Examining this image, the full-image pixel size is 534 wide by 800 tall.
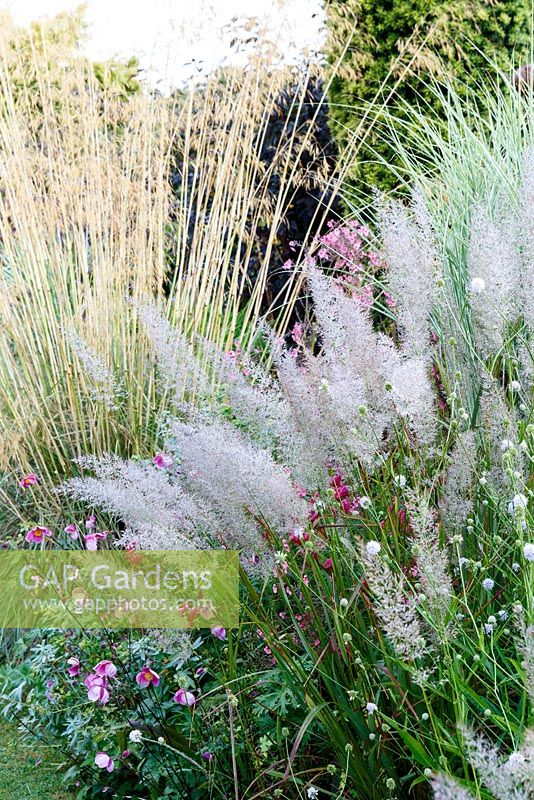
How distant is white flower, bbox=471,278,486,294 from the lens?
1.63m

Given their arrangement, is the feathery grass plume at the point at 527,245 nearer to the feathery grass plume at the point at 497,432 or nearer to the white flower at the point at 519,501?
the feathery grass plume at the point at 497,432

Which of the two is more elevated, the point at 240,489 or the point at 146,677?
the point at 240,489

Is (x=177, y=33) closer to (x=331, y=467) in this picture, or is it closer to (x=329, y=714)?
(x=331, y=467)

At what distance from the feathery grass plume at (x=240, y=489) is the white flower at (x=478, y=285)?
51 centimetres

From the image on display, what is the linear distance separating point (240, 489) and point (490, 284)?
2.03 feet

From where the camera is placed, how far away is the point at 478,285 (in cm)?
164

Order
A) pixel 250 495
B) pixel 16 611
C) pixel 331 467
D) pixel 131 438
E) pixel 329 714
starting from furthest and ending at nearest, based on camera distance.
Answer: pixel 131 438
pixel 16 611
pixel 331 467
pixel 329 714
pixel 250 495

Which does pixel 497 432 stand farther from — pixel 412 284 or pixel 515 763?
pixel 515 763

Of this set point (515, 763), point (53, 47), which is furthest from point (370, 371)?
point (53, 47)

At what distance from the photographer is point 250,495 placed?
150 centimetres

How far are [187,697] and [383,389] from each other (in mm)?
850

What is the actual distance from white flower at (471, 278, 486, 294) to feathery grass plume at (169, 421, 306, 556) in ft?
1.68

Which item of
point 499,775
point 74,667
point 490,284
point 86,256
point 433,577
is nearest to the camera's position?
point 499,775

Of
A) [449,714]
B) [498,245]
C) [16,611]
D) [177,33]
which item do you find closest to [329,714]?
[449,714]
